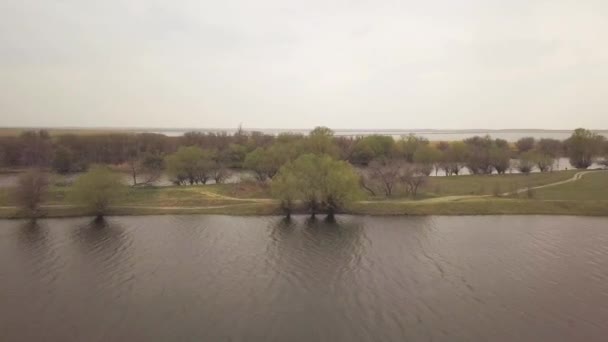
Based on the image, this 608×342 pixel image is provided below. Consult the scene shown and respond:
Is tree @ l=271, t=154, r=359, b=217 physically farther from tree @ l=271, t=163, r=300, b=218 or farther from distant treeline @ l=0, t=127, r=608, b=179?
distant treeline @ l=0, t=127, r=608, b=179

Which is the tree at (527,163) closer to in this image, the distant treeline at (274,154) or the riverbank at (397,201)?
the distant treeline at (274,154)

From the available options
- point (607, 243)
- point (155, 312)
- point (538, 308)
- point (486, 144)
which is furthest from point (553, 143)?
point (155, 312)

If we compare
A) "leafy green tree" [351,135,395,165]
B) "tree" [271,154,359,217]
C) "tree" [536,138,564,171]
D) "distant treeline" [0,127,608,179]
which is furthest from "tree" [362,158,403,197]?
"tree" [536,138,564,171]

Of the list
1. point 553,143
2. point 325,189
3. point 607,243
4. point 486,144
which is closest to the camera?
point 607,243

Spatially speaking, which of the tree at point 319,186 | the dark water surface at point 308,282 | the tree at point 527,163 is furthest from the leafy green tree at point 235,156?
the tree at point 527,163

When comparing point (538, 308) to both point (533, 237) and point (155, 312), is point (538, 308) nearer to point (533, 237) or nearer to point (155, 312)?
point (533, 237)
